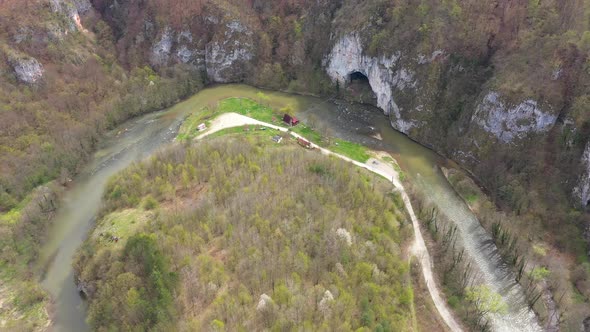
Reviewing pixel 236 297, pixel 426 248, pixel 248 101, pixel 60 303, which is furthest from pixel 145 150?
pixel 426 248

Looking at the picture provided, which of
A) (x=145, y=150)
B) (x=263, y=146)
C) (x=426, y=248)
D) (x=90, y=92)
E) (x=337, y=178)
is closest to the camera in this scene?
(x=426, y=248)

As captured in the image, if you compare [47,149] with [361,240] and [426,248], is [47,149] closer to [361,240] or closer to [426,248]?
[361,240]

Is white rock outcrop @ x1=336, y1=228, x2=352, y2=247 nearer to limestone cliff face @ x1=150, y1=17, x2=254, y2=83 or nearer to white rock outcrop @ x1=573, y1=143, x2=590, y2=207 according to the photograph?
white rock outcrop @ x1=573, y1=143, x2=590, y2=207

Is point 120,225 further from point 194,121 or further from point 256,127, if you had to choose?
point 194,121

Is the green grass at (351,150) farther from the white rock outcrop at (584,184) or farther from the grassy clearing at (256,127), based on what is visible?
the white rock outcrop at (584,184)

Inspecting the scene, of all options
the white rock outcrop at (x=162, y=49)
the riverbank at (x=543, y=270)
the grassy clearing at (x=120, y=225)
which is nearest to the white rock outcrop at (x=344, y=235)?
the riverbank at (x=543, y=270)

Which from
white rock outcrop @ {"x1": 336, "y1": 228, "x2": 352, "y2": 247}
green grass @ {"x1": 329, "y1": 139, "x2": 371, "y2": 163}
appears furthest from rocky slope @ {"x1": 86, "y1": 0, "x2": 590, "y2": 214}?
white rock outcrop @ {"x1": 336, "y1": 228, "x2": 352, "y2": 247}
